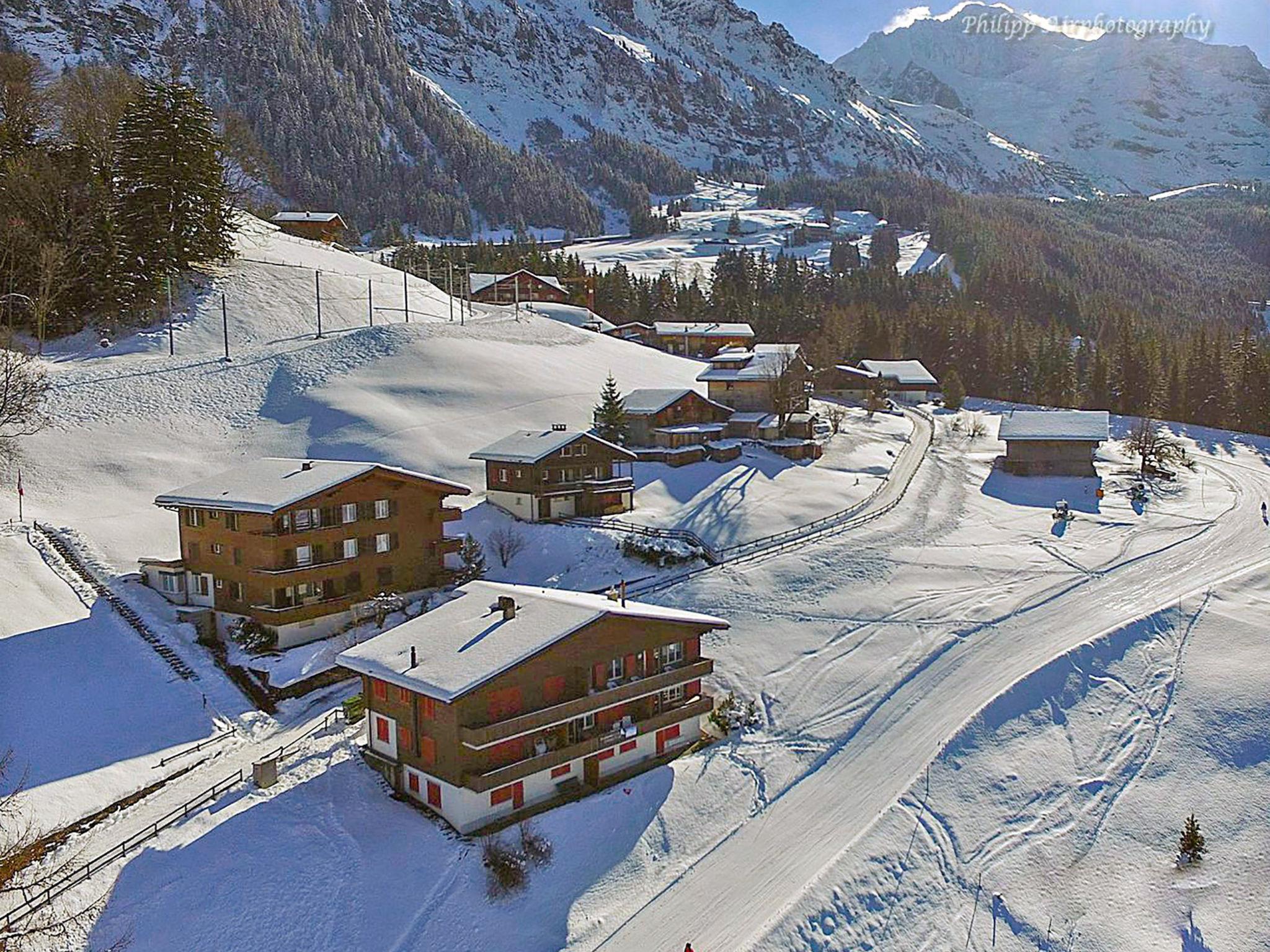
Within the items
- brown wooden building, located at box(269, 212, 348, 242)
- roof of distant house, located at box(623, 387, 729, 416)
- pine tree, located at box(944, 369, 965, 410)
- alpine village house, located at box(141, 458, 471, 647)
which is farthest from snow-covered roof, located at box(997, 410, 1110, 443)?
brown wooden building, located at box(269, 212, 348, 242)

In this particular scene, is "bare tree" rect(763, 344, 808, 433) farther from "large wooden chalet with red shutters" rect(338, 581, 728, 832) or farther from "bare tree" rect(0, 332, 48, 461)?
"bare tree" rect(0, 332, 48, 461)

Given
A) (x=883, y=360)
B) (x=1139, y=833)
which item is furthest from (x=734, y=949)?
→ (x=883, y=360)

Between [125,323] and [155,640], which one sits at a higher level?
[125,323]

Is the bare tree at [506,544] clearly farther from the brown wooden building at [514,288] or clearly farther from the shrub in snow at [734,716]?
the brown wooden building at [514,288]

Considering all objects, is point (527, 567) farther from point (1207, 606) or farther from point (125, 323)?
point (125, 323)

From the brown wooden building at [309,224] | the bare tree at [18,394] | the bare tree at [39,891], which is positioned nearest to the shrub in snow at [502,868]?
the bare tree at [39,891]

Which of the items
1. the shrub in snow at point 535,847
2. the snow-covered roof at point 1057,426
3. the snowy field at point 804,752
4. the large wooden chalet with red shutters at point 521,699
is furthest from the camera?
the snow-covered roof at point 1057,426
